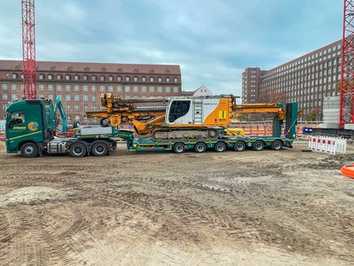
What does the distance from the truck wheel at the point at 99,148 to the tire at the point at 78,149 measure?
46 centimetres

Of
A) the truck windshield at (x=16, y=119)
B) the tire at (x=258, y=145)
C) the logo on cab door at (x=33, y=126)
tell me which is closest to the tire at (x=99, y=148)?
the logo on cab door at (x=33, y=126)

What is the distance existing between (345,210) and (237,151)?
37.3ft

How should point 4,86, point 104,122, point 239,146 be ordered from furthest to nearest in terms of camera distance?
point 4,86 → point 239,146 → point 104,122

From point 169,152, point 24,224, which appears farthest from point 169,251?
point 169,152

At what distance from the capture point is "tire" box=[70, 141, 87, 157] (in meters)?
15.8

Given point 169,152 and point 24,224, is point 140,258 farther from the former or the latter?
point 169,152

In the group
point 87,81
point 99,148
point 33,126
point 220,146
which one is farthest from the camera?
point 87,81

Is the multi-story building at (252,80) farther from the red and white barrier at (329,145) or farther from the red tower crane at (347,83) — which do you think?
the red and white barrier at (329,145)

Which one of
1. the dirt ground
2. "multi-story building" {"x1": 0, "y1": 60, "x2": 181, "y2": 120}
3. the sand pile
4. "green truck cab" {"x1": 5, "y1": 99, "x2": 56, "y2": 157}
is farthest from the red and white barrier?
"multi-story building" {"x1": 0, "y1": 60, "x2": 181, "y2": 120}

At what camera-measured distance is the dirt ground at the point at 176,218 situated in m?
4.39

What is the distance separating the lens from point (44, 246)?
15.3ft

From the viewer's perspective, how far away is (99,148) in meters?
16.1

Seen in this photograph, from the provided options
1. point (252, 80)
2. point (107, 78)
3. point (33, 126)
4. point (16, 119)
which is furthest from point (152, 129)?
point (252, 80)

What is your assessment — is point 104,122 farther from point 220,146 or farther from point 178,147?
point 220,146
